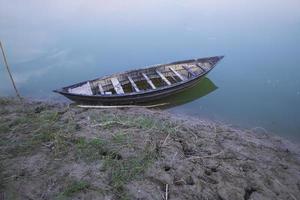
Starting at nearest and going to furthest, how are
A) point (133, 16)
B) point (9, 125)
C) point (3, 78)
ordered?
point (9, 125)
point (3, 78)
point (133, 16)

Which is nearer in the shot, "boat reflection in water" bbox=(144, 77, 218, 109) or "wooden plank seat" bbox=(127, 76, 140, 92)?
"wooden plank seat" bbox=(127, 76, 140, 92)

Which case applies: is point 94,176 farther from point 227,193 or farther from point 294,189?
point 294,189

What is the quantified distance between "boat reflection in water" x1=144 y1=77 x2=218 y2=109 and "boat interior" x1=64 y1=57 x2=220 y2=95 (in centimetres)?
33

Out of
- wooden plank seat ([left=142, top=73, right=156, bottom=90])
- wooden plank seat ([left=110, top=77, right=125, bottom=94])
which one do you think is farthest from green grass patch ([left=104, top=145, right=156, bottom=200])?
wooden plank seat ([left=142, top=73, right=156, bottom=90])

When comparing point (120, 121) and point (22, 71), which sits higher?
point (22, 71)

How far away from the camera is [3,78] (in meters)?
8.57

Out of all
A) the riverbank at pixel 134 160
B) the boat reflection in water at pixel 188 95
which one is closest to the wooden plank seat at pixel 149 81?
the boat reflection in water at pixel 188 95

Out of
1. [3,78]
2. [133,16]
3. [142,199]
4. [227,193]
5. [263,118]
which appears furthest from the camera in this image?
[133,16]

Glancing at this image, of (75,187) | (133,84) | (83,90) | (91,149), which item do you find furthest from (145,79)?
(75,187)

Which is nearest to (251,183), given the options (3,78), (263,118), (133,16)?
(263,118)

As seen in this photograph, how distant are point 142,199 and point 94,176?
0.68 metres

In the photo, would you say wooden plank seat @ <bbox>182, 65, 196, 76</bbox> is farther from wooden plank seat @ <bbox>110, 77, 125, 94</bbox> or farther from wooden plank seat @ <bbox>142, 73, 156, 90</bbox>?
wooden plank seat @ <bbox>110, 77, 125, 94</bbox>

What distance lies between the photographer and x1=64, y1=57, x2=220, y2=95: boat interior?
6.93 m

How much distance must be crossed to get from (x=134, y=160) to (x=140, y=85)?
3.68m
